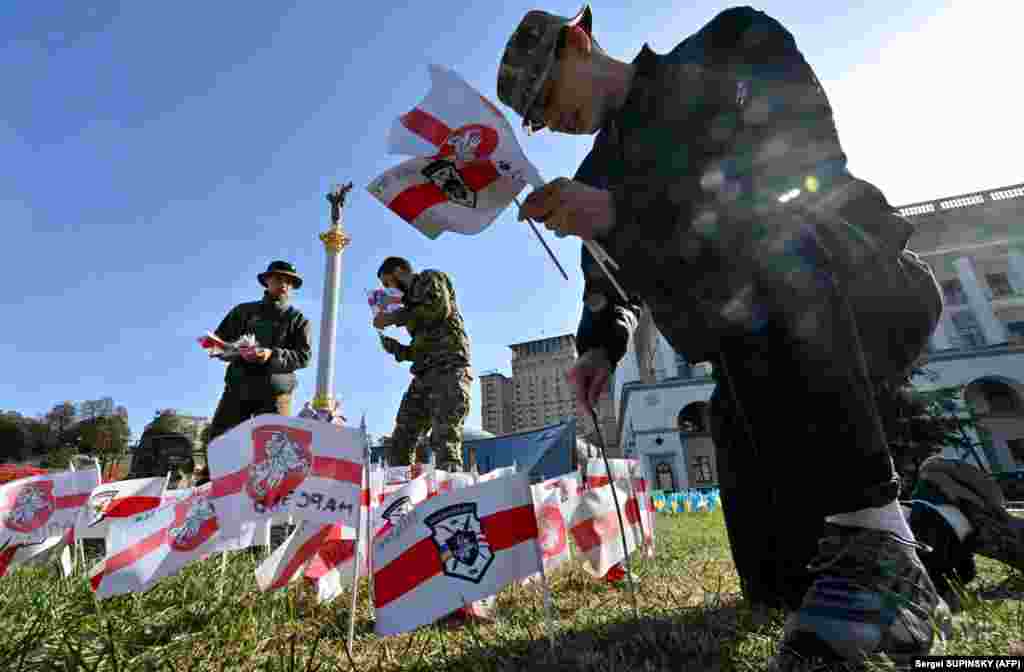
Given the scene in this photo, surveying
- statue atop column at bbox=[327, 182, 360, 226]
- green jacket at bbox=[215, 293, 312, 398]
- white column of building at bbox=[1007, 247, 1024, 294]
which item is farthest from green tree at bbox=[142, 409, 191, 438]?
white column of building at bbox=[1007, 247, 1024, 294]

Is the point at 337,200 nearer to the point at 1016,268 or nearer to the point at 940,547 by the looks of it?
the point at 940,547

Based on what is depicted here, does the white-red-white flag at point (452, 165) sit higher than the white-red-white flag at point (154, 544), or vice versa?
the white-red-white flag at point (452, 165)

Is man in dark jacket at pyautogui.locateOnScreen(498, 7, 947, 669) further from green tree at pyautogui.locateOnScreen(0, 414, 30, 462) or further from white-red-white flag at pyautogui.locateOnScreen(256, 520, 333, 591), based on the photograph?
green tree at pyautogui.locateOnScreen(0, 414, 30, 462)

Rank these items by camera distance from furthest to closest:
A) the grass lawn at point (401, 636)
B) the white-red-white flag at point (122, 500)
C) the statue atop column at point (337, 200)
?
the statue atop column at point (337, 200)
the white-red-white flag at point (122, 500)
the grass lawn at point (401, 636)

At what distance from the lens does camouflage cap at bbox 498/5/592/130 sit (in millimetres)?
1584

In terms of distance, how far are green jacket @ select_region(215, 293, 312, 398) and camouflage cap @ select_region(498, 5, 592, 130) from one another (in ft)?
12.1

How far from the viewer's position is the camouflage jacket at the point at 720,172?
A: 1.27 meters

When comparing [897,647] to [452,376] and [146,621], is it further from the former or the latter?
[452,376]

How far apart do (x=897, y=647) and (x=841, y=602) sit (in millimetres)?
100

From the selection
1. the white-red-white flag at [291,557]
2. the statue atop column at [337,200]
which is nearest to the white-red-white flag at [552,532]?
the white-red-white flag at [291,557]

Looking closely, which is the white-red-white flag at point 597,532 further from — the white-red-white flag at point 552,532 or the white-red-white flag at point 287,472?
the white-red-white flag at point 287,472

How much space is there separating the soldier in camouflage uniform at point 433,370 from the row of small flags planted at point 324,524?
1314mm

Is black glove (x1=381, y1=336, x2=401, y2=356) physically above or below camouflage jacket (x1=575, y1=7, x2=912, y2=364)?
above

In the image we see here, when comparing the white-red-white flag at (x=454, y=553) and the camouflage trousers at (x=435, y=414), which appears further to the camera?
the camouflage trousers at (x=435, y=414)
